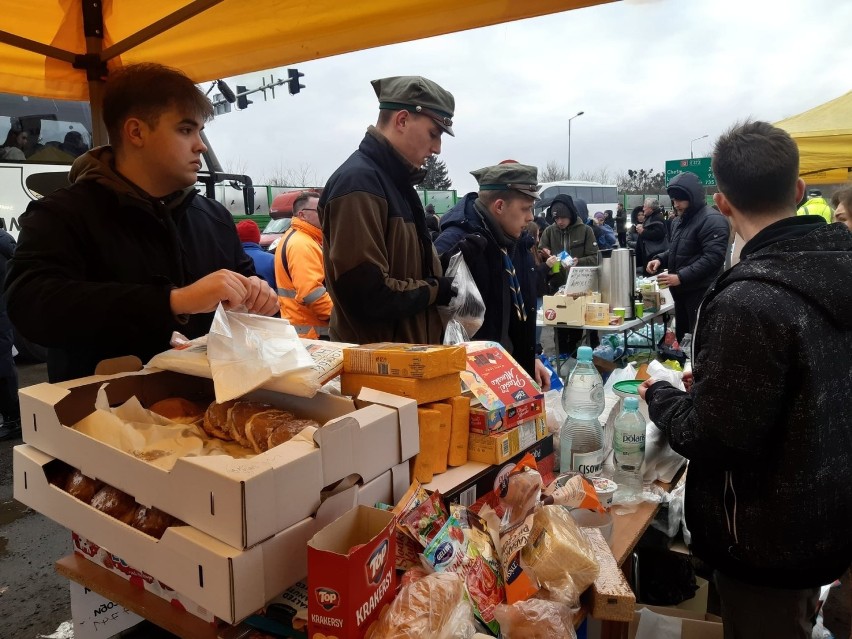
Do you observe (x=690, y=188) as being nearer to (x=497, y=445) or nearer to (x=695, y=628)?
(x=695, y=628)

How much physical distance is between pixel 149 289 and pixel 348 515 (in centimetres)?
84

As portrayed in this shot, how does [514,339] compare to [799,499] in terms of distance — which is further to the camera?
[514,339]

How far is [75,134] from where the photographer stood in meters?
8.16

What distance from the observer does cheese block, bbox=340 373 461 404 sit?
1.46 m

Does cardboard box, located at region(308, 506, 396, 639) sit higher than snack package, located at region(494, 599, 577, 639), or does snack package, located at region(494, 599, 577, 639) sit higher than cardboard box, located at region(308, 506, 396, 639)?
cardboard box, located at region(308, 506, 396, 639)

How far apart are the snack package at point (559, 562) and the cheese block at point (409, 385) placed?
16.1 inches

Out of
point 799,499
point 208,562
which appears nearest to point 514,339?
point 799,499

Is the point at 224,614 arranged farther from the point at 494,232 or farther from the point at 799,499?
the point at 494,232

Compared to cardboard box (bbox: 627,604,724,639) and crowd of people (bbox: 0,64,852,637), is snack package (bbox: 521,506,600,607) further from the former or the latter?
cardboard box (bbox: 627,604,724,639)

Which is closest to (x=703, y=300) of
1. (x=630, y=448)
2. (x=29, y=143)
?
(x=630, y=448)

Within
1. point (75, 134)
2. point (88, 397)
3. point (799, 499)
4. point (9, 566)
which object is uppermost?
point (75, 134)

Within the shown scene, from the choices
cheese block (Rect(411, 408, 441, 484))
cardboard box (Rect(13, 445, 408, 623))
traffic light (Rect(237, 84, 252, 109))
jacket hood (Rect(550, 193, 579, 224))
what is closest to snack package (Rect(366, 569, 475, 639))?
cardboard box (Rect(13, 445, 408, 623))

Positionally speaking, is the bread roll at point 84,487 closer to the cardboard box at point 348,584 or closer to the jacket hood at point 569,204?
the cardboard box at point 348,584

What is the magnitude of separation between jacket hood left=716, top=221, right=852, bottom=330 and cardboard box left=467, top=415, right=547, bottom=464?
72cm
